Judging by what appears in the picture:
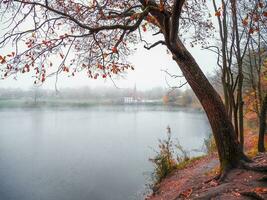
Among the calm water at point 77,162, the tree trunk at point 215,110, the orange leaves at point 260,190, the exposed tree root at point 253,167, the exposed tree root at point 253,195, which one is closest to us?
the exposed tree root at point 253,195

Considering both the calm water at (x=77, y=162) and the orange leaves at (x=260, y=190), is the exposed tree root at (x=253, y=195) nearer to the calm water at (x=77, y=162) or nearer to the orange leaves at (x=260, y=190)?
the orange leaves at (x=260, y=190)

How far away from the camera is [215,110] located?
3.79 m

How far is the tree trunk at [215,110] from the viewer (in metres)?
3.80

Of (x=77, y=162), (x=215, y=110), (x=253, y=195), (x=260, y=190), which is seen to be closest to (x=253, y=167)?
(x=260, y=190)

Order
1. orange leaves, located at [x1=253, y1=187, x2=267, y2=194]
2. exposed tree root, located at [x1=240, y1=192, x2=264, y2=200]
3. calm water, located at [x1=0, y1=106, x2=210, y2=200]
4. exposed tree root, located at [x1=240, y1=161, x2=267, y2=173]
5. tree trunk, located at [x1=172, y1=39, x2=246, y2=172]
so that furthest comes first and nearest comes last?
calm water, located at [x1=0, y1=106, x2=210, y2=200] < tree trunk, located at [x1=172, y1=39, x2=246, y2=172] < exposed tree root, located at [x1=240, y1=161, x2=267, y2=173] < orange leaves, located at [x1=253, y1=187, x2=267, y2=194] < exposed tree root, located at [x1=240, y1=192, x2=264, y2=200]

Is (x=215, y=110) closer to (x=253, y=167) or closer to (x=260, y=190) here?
(x=253, y=167)

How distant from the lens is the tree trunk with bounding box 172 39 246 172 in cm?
380

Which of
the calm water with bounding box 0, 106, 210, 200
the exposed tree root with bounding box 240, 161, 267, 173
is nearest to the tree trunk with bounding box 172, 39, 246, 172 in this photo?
the exposed tree root with bounding box 240, 161, 267, 173

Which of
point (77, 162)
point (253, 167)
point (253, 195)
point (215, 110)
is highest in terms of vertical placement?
point (215, 110)

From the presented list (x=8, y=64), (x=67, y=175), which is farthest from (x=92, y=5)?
(x=67, y=175)

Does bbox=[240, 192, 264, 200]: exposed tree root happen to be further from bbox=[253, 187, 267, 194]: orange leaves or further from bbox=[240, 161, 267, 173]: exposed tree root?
bbox=[240, 161, 267, 173]: exposed tree root

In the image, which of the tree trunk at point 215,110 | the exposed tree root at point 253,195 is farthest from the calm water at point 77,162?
the exposed tree root at point 253,195

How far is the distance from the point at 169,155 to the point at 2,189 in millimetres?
6145

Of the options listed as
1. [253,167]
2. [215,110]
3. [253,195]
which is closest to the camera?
[253,195]
